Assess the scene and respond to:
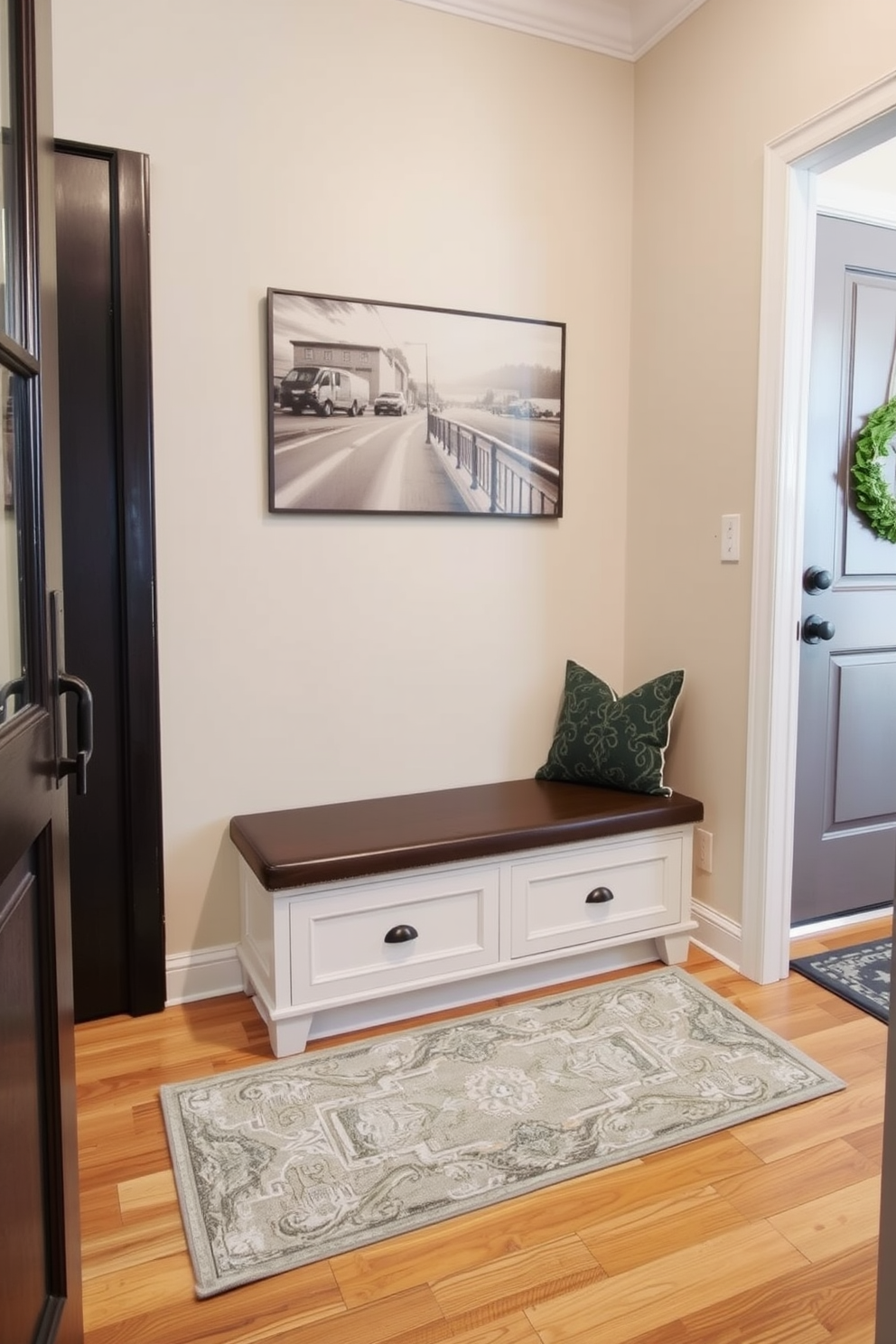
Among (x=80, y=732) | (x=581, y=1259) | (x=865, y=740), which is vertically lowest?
(x=581, y=1259)

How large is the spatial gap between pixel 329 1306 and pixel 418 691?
1516mm

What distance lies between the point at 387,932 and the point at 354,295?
166cm

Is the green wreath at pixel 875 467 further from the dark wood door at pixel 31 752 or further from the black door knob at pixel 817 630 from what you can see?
the dark wood door at pixel 31 752

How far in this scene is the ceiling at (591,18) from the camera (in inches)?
98.1

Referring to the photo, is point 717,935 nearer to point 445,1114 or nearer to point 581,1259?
point 445,1114

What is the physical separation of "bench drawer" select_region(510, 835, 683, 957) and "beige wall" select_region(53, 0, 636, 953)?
46 centimetres

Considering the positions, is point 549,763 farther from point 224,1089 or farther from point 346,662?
point 224,1089

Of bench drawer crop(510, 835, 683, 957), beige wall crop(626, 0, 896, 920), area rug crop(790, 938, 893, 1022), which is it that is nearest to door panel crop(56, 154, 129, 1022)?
bench drawer crop(510, 835, 683, 957)

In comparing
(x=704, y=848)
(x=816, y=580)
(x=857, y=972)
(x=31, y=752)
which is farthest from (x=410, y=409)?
(x=857, y=972)

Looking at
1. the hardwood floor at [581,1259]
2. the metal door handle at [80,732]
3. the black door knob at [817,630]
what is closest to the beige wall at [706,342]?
the black door knob at [817,630]

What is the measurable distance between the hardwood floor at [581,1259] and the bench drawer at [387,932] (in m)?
0.45

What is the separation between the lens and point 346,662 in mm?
2480

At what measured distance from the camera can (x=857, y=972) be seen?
2.46 meters

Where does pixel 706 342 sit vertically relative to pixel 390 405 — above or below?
above
